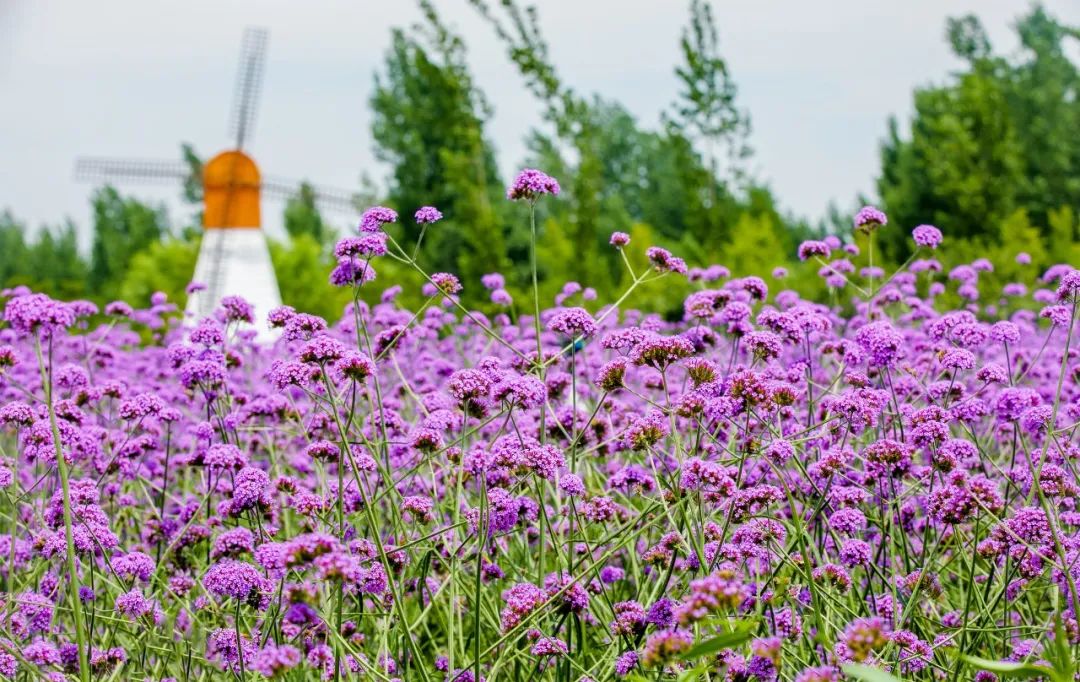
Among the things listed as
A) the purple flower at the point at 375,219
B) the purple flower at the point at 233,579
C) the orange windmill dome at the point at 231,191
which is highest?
the orange windmill dome at the point at 231,191

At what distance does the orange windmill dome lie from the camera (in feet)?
75.6

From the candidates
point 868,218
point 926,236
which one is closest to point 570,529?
point 868,218

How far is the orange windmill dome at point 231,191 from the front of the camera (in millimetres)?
23047

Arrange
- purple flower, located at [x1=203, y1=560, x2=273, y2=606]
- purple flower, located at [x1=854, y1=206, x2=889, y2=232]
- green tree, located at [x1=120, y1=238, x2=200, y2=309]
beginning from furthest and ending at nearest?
1. green tree, located at [x1=120, y1=238, x2=200, y2=309]
2. purple flower, located at [x1=854, y1=206, x2=889, y2=232]
3. purple flower, located at [x1=203, y1=560, x2=273, y2=606]

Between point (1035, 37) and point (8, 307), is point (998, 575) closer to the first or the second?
point (8, 307)

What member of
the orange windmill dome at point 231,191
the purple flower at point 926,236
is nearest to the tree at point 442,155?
the orange windmill dome at point 231,191

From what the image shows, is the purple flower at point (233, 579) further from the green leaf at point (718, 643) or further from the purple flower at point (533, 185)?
the purple flower at point (533, 185)

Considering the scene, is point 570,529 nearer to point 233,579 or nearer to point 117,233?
point 233,579

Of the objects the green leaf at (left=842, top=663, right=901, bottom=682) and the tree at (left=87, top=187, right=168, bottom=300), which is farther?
the tree at (left=87, top=187, right=168, bottom=300)

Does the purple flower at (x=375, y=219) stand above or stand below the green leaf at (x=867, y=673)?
above

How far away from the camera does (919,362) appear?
5.43 meters

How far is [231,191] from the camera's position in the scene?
77.3 feet

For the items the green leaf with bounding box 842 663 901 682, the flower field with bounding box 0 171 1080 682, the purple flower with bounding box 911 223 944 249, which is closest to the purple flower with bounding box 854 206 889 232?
the flower field with bounding box 0 171 1080 682

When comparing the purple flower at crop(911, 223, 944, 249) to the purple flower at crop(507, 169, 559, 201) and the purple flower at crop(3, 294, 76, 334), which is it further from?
the purple flower at crop(3, 294, 76, 334)
